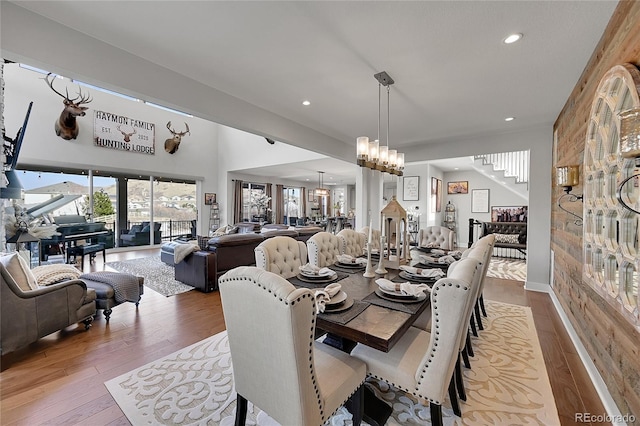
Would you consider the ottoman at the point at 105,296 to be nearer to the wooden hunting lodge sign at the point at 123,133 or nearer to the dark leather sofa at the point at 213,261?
the dark leather sofa at the point at 213,261

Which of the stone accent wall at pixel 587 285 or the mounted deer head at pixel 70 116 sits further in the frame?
the mounted deer head at pixel 70 116

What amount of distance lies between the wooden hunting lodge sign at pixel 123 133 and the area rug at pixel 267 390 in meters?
7.27

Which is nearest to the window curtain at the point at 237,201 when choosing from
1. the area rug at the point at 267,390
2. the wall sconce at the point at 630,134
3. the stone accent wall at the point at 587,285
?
the area rug at the point at 267,390

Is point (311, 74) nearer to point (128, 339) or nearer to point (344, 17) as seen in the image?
point (344, 17)

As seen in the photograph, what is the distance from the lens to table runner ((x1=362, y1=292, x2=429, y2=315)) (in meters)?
1.60

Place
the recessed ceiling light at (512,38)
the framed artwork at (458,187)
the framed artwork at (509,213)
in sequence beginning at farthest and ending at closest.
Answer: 1. the framed artwork at (458,187)
2. the framed artwork at (509,213)
3. the recessed ceiling light at (512,38)

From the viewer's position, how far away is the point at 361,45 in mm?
2238

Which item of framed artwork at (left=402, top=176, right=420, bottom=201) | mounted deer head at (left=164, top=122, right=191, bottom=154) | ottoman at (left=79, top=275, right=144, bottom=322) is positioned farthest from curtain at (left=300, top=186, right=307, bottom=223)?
ottoman at (left=79, top=275, right=144, bottom=322)

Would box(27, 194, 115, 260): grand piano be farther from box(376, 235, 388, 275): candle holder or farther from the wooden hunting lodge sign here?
box(376, 235, 388, 275): candle holder

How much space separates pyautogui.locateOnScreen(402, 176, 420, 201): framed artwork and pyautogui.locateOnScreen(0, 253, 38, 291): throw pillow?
882 centimetres

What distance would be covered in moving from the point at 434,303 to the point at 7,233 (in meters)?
4.91

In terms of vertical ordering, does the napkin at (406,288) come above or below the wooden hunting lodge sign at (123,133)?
below

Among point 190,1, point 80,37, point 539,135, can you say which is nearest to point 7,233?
point 80,37

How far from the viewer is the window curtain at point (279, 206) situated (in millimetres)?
11445
